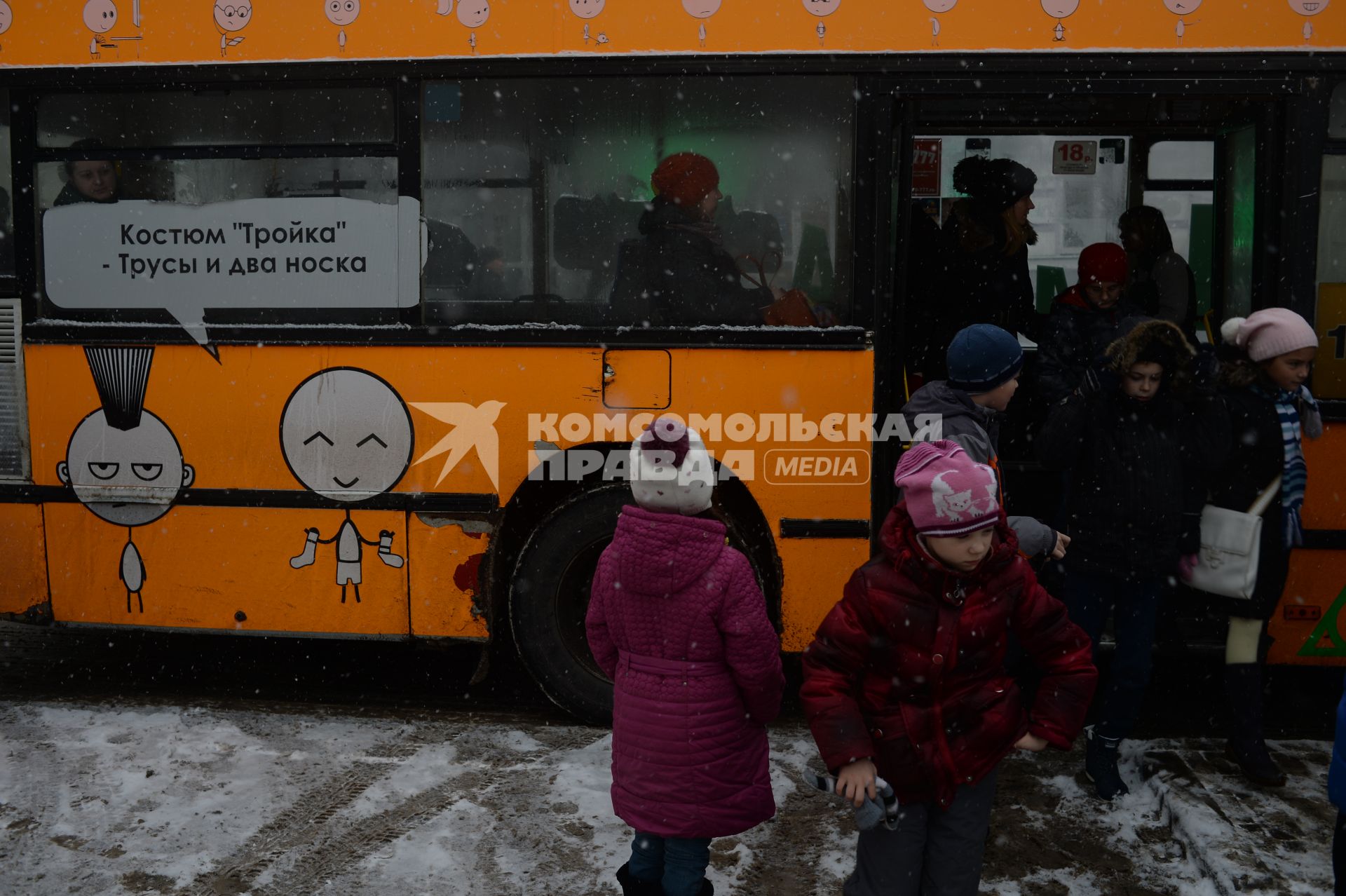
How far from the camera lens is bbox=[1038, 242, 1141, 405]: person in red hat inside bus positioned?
17.1 ft

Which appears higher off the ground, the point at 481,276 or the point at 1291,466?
the point at 481,276

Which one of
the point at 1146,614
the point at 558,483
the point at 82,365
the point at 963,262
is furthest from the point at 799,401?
the point at 82,365

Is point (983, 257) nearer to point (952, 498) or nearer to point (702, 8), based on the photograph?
point (702, 8)

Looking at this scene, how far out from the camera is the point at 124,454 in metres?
4.82

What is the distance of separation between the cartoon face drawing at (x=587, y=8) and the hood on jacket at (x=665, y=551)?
2577 mm

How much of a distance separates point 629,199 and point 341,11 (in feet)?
4.55

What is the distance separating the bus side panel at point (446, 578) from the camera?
470 cm

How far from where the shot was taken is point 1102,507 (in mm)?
3875

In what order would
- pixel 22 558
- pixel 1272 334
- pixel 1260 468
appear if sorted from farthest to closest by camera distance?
pixel 22 558 < pixel 1260 468 < pixel 1272 334

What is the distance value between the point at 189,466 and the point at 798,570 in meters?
2.59

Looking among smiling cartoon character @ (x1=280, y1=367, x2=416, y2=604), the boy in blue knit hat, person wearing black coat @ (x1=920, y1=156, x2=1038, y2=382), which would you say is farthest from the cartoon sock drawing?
person wearing black coat @ (x1=920, y1=156, x2=1038, y2=382)

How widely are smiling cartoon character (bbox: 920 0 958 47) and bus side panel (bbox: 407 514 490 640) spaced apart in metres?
2.66

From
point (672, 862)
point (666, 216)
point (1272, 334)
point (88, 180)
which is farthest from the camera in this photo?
point (88, 180)

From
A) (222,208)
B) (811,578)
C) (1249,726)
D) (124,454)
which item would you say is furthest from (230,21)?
(1249,726)
